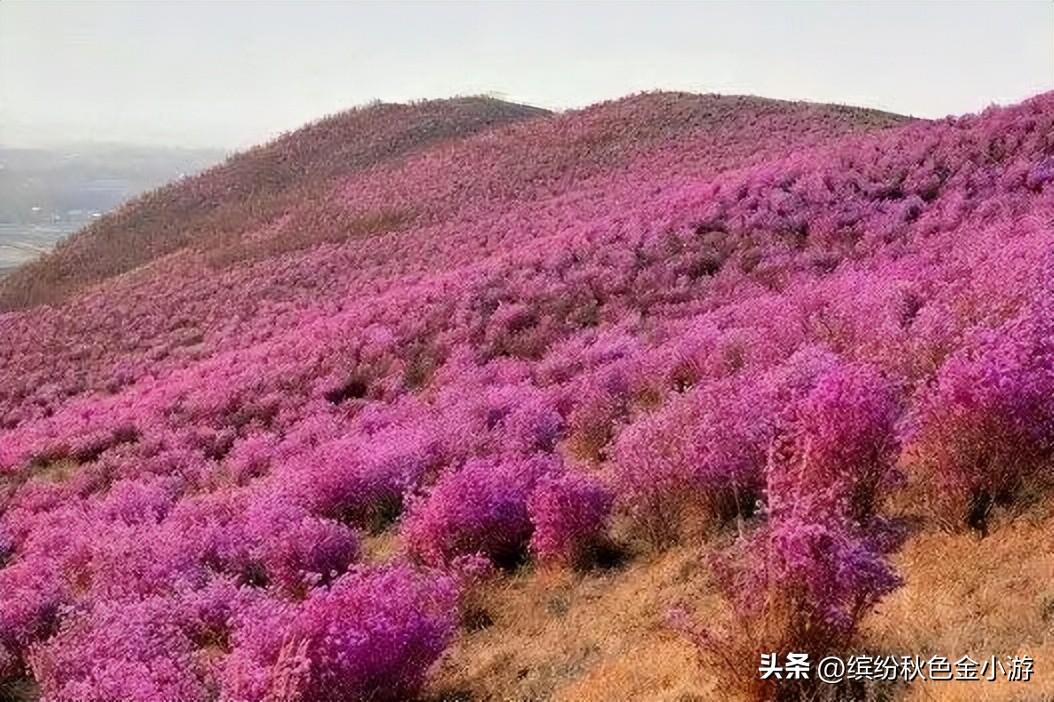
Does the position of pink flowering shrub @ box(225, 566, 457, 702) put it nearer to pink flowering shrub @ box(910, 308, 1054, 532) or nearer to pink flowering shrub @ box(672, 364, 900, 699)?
pink flowering shrub @ box(672, 364, 900, 699)

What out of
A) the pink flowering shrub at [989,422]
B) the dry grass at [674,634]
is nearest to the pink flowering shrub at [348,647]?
the dry grass at [674,634]

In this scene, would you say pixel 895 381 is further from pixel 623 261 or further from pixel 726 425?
pixel 623 261

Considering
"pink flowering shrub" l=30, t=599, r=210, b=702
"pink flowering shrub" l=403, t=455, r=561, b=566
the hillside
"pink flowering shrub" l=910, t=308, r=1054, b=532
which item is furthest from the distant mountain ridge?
"pink flowering shrub" l=30, t=599, r=210, b=702

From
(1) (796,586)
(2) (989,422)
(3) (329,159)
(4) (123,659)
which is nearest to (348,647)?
(4) (123,659)

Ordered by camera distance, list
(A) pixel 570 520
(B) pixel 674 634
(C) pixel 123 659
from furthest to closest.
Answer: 1. (A) pixel 570 520
2. (C) pixel 123 659
3. (B) pixel 674 634

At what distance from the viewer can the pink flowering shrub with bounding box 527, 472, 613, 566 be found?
27.8ft

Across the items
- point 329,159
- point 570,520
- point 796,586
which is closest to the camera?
point 796,586

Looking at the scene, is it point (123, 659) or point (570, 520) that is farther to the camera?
point (570, 520)

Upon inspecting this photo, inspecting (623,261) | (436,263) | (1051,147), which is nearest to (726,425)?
(623,261)

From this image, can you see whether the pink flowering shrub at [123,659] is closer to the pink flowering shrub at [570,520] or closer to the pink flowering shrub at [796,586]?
the pink flowering shrub at [570,520]

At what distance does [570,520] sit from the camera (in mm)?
8492

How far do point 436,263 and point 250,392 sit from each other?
11300 millimetres

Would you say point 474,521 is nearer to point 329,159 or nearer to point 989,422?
point 989,422

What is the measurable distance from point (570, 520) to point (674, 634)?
199 centimetres
